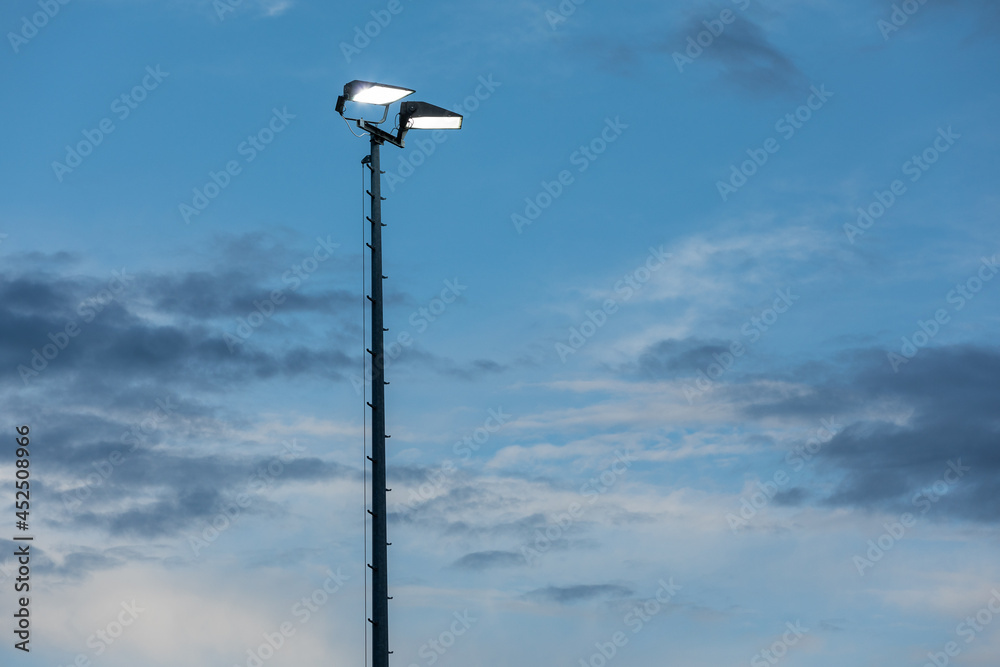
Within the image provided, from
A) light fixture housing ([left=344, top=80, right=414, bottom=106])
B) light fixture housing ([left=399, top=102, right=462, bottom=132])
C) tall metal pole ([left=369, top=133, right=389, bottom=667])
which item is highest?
light fixture housing ([left=399, top=102, right=462, bottom=132])

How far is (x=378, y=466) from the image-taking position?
1795cm

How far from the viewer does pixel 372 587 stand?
57.8ft

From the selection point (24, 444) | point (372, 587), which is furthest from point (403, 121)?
point (24, 444)

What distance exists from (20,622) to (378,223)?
21233 mm

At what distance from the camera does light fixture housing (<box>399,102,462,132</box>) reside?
20.1 m

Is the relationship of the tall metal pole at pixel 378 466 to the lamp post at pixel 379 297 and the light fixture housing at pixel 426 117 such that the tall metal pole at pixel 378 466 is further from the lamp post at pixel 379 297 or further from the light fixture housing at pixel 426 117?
the light fixture housing at pixel 426 117

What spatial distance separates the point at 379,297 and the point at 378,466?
9.19 ft

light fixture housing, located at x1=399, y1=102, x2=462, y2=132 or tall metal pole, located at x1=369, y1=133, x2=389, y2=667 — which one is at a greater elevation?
light fixture housing, located at x1=399, y1=102, x2=462, y2=132

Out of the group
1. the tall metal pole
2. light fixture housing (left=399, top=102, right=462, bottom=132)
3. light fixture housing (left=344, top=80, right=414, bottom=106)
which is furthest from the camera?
light fixture housing (left=399, top=102, right=462, bottom=132)

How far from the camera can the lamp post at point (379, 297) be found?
17.5 m

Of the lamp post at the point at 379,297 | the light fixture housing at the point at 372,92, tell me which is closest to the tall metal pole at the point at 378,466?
the lamp post at the point at 379,297

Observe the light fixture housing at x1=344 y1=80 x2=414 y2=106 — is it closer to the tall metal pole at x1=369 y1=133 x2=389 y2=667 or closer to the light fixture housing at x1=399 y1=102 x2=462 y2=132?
the light fixture housing at x1=399 y1=102 x2=462 y2=132

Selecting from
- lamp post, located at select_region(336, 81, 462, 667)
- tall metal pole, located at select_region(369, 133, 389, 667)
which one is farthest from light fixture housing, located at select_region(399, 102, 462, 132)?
tall metal pole, located at select_region(369, 133, 389, 667)

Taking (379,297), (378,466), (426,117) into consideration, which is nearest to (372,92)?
(426,117)
